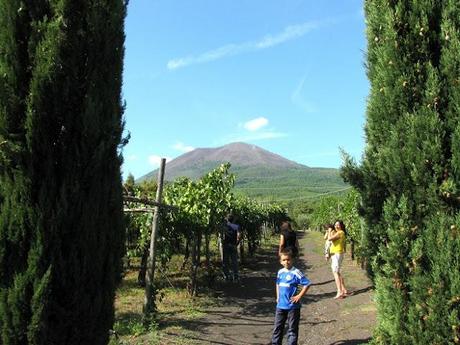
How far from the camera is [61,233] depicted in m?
3.79

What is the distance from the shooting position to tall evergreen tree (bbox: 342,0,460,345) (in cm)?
404

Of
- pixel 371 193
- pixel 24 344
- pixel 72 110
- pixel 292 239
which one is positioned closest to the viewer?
pixel 24 344

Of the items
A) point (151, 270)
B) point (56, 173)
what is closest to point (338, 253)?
point (151, 270)

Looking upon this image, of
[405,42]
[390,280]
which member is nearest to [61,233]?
[390,280]

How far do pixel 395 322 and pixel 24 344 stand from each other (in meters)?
3.33

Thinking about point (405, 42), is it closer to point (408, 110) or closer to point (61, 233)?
point (408, 110)

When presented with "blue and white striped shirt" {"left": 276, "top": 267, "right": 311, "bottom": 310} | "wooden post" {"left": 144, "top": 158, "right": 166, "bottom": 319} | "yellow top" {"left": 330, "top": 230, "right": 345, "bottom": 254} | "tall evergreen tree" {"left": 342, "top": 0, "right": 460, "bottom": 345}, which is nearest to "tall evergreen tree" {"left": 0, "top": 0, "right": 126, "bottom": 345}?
"tall evergreen tree" {"left": 342, "top": 0, "right": 460, "bottom": 345}

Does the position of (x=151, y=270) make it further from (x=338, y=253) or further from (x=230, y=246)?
(x=230, y=246)

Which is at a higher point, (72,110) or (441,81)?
(441,81)

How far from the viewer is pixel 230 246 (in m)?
14.2

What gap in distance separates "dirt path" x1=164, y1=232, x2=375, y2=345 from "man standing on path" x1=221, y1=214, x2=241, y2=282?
0.49m

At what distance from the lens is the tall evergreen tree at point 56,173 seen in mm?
3666

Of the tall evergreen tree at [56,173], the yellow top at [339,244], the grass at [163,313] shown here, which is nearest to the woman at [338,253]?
the yellow top at [339,244]

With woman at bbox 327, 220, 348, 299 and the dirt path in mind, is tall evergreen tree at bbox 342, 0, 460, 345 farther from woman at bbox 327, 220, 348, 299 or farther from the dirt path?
woman at bbox 327, 220, 348, 299
